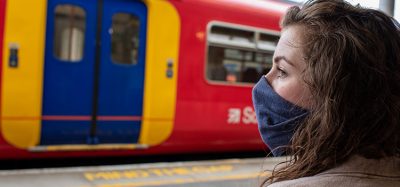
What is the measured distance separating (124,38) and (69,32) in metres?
0.63

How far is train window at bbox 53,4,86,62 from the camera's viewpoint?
482 centimetres

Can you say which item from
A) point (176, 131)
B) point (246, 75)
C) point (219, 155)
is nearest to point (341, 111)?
point (176, 131)

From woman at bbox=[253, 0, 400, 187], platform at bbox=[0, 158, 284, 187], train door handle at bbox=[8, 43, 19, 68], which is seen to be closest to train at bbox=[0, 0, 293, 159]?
train door handle at bbox=[8, 43, 19, 68]

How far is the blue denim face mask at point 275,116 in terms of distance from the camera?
3.57 ft

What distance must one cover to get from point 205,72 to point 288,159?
460 centimetres

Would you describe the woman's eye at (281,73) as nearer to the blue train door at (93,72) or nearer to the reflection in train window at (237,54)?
the blue train door at (93,72)

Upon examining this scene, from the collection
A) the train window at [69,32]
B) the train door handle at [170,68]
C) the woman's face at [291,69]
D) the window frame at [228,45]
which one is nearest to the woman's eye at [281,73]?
the woman's face at [291,69]

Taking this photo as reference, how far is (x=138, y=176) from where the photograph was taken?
13.4ft

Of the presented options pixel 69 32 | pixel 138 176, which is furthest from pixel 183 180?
pixel 69 32

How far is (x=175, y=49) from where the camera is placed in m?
5.41

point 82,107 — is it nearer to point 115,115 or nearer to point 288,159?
point 115,115

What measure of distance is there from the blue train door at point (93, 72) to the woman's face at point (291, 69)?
13.1ft

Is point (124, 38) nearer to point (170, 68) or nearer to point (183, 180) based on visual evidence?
point (170, 68)

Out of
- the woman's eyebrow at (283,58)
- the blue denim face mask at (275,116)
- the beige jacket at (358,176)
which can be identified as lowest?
the beige jacket at (358,176)
